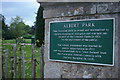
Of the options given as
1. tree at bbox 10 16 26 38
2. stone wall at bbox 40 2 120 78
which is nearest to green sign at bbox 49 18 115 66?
stone wall at bbox 40 2 120 78

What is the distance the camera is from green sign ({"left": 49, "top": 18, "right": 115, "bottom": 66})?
246cm

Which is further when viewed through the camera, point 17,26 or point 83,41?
point 17,26

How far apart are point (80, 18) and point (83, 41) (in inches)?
14.8

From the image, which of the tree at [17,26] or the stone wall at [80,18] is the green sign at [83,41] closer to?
the stone wall at [80,18]

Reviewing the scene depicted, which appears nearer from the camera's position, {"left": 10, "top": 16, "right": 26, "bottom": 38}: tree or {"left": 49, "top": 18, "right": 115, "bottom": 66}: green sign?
{"left": 49, "top": 18, "right": 115, "bottom": 66}: green sign

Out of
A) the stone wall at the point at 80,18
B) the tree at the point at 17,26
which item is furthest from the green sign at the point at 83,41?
the tree at the point at 17,26

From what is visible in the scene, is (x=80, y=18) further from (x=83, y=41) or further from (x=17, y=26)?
(x=17, y=26)

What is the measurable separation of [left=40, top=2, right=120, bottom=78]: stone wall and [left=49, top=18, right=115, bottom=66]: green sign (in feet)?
0.22

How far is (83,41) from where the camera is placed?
8.82 feet

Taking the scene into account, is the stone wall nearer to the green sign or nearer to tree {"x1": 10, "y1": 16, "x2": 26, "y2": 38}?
the green sign

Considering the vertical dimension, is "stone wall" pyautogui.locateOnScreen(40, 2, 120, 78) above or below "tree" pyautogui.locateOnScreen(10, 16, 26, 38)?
below

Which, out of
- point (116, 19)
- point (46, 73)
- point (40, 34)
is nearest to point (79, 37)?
point (116, 19)

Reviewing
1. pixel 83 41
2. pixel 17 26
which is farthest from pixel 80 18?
pixel 17 26

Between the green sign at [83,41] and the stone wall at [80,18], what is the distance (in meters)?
0.07
